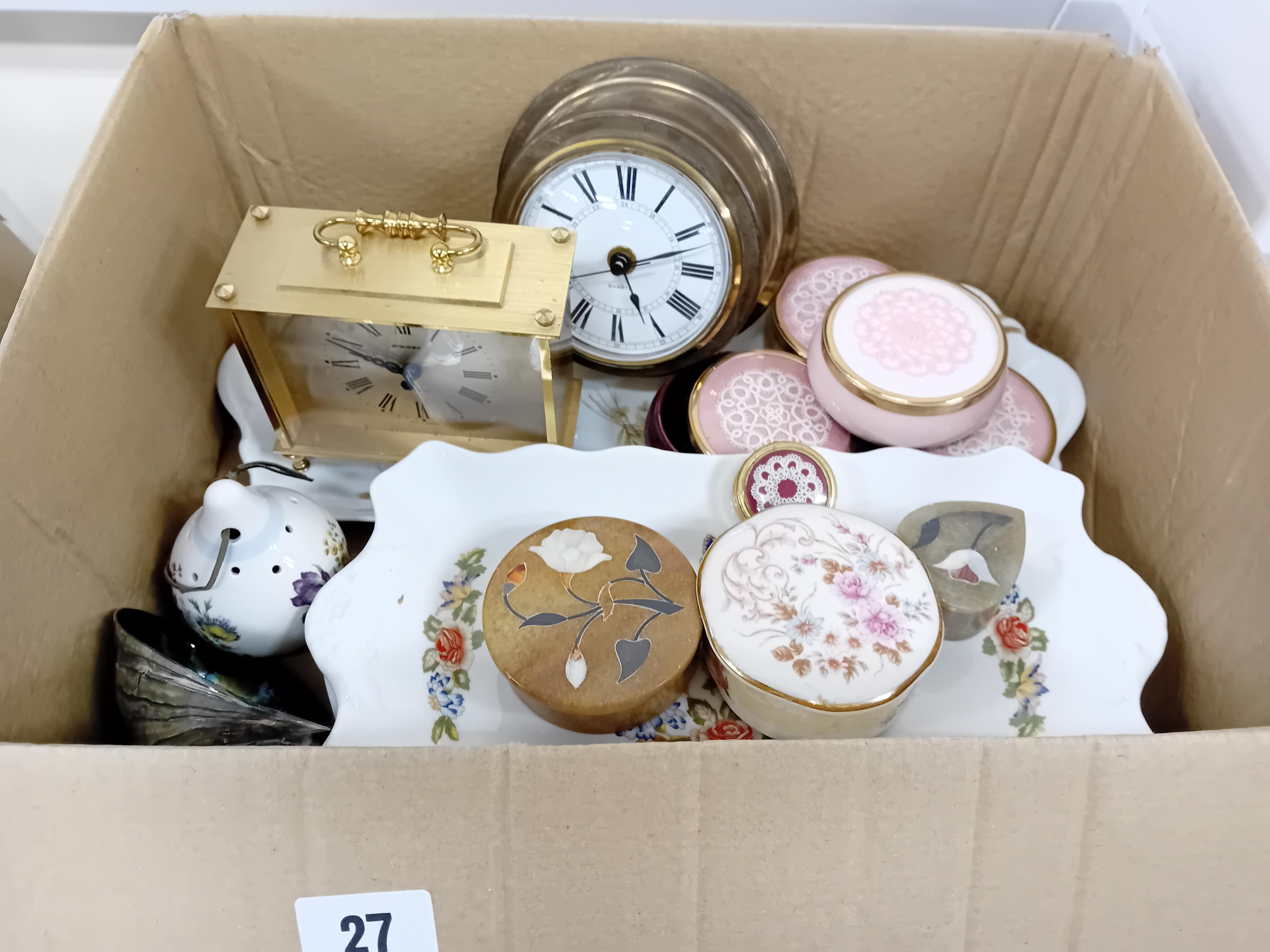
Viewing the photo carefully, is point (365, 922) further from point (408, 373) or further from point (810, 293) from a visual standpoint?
point (810, 293)

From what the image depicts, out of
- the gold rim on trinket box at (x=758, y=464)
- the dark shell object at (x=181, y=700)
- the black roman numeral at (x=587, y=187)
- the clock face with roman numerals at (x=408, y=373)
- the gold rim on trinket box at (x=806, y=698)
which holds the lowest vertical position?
the dark shell object at (x=181, y=700)

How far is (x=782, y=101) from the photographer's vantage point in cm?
85

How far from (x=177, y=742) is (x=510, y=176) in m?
0.56

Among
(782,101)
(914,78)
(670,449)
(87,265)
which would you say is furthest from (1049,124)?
(87,265)

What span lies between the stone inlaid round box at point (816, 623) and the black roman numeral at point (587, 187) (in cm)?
34

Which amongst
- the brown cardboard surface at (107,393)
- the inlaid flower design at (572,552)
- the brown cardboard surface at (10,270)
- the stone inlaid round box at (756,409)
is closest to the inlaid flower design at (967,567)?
the stone inlaid round box at (756,409)

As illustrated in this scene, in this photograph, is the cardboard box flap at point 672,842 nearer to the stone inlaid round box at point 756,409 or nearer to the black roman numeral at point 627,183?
the stone inlaid round box at point 756,409

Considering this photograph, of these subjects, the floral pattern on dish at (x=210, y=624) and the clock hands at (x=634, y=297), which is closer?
the floral pattern on dish at (x=210, y=624)

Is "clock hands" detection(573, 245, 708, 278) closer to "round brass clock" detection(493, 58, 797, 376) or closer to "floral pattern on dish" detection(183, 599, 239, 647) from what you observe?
"round brass clock" detection(493, 58, 797, 376)

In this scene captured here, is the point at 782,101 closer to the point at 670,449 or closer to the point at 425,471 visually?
the point at 670,449

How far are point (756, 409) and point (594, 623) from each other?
0.96 ft

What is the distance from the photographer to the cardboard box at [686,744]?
0.47 meters

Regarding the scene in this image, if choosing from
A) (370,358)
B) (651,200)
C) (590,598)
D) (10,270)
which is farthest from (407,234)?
(10,270)

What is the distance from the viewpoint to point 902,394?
29.8 inches
